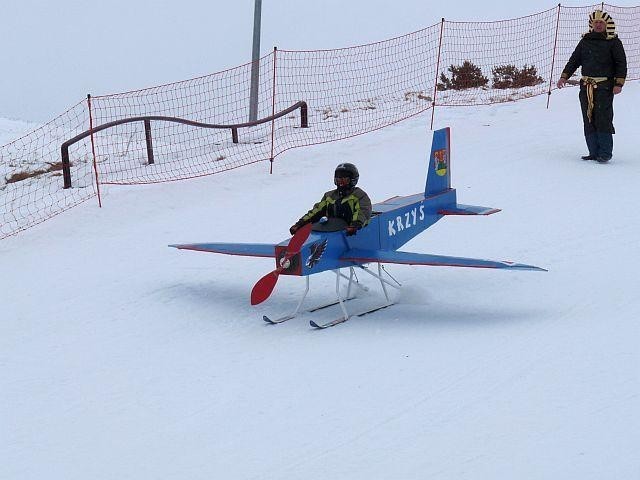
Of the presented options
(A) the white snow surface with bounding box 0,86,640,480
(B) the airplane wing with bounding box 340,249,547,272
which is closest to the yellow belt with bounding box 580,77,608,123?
(A) the white snow surface with bounding box 0,86,640,480

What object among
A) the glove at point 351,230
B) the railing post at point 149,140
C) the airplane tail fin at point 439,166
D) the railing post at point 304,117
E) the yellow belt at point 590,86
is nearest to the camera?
the glove at point 351,230

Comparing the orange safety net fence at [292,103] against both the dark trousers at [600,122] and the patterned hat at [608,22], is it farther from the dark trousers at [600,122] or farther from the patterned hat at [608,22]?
the patterned hat at [608,22]

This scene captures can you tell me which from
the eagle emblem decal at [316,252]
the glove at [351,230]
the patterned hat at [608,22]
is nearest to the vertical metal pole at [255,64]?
the patterned hat at [608,22]

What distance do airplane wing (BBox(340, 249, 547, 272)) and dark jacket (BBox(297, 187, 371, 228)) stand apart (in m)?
0.28

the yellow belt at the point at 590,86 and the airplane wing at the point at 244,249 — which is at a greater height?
the yellow belt at the point at 590,86

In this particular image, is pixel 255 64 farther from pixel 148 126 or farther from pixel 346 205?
pixel 346 205

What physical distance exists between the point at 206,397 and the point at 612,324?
11.0ft

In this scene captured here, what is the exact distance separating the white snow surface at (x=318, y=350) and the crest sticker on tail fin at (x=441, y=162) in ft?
3.53

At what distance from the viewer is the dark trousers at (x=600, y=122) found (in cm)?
1396

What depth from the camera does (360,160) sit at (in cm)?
1559

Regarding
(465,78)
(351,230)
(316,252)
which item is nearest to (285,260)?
(316,252)

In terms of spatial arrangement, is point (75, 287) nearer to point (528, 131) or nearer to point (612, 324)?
point (612, 324)

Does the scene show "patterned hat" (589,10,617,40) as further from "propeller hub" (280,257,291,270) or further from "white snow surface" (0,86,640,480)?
"propeller hub" (280,257,291,270)

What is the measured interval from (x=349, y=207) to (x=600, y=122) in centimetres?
670
